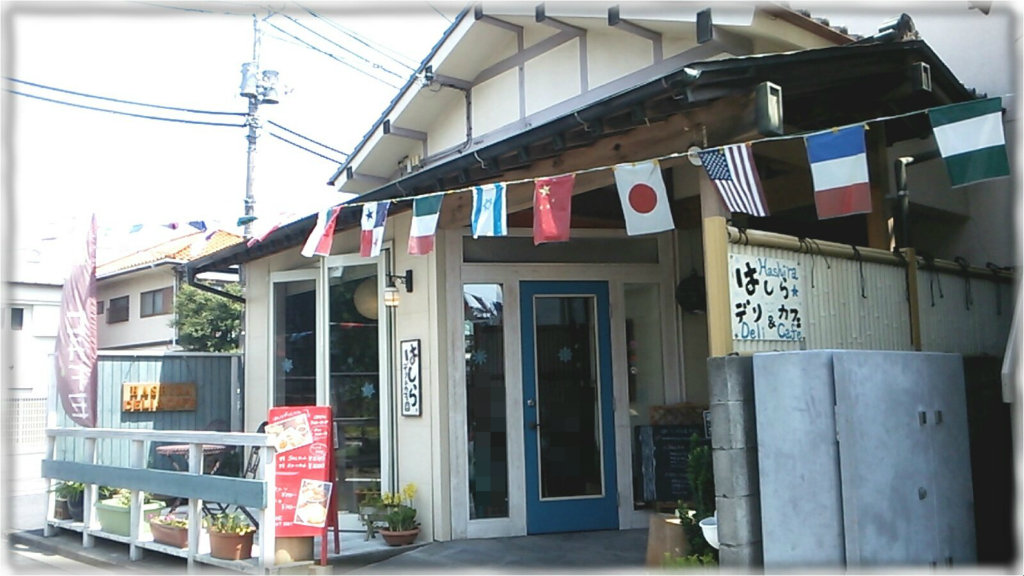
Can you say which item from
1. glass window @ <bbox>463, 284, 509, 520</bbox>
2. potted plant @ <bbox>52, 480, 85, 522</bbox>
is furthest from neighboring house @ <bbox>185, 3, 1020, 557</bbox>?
potted plant @ <bbox>52, 480, 85, 522</bbox>

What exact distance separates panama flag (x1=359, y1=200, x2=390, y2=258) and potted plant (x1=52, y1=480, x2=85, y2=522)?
4454 mm

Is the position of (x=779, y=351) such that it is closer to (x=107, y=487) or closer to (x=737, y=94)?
(x=737, y=94)

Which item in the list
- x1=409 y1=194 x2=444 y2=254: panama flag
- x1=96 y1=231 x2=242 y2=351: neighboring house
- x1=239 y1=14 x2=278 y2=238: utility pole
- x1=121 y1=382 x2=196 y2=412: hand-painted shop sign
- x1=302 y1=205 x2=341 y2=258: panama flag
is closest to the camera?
x1=409 y1=194 x2=444 y2=254: panama flag

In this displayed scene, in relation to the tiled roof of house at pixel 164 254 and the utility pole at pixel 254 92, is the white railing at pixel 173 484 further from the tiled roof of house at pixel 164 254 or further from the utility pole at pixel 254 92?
the utility pole at pixel 254 92

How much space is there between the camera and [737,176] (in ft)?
17.1

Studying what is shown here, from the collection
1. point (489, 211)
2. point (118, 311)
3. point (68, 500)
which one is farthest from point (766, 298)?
point (118, 311)

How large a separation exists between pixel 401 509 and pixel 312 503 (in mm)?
1204

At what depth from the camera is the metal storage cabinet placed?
15.0ft

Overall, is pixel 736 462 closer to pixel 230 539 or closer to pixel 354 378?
pixel 230 539

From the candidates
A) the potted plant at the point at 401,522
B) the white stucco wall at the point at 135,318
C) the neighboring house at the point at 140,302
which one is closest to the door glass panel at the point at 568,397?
the potted plant at the point at 401,522

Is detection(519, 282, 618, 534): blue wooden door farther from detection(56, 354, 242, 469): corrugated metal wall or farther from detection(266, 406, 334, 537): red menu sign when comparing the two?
detection(56, 354, 242, 469): corrugated metal wall

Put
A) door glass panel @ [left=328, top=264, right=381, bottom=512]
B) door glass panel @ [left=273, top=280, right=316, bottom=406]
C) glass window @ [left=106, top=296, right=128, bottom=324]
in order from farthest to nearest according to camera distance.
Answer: glass window @ [left=106, top=296, right=128, bottom=324]
door glass panel @ [left=273, top=280, right=316, bottom=406]
door glass panel @ [left=328, top=264, right=381, bottom=512]

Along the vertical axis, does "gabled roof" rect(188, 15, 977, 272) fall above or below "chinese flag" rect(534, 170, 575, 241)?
above

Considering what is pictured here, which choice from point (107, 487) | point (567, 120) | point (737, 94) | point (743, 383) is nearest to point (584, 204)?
point (567, 120)
